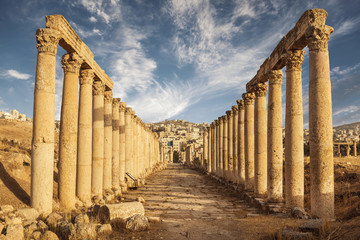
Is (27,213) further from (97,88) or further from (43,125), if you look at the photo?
(97,88)

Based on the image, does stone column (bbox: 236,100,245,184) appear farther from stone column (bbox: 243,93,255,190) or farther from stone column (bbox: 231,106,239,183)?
stone column (bbox: 243,93,255,190)

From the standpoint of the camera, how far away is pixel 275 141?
14172 mm

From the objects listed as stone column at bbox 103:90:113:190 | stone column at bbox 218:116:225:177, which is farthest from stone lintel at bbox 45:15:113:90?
stone column at bbox 218:116:225:177

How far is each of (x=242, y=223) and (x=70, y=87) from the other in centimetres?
926

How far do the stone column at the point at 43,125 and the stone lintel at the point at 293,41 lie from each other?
31.9 feet

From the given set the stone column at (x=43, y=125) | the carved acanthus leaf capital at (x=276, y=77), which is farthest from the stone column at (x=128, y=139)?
the stone column at (x=43, y=125)

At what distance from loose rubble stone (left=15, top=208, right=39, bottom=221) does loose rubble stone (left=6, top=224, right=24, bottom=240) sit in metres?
1.84

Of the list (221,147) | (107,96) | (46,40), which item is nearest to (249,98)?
(107,96)

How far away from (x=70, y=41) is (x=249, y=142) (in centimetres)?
1273

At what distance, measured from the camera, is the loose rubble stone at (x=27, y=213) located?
886cm

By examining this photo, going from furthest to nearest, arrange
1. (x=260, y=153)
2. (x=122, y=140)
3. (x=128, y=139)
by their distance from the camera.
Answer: (x=128, y=139) < (x=122, y=140) < (x=260, y=153)

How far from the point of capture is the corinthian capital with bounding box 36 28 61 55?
10.4 meters

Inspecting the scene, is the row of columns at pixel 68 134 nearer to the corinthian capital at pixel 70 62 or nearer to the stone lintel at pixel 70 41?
the corinthian capital at pixel 70 62

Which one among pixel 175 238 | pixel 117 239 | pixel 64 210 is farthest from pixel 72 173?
pixel 175 238
